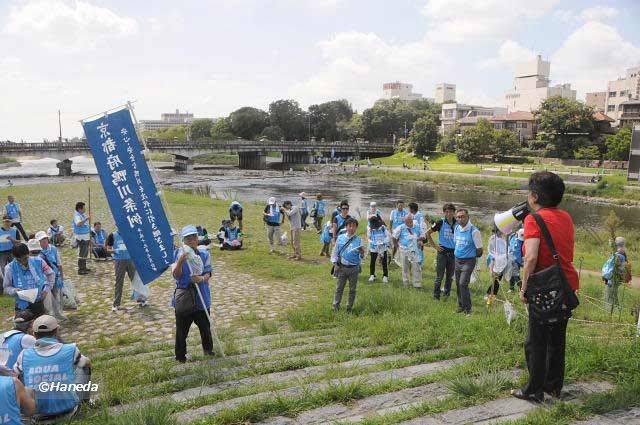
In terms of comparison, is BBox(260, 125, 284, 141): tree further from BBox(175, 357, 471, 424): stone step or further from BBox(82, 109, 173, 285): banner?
BBox(175, 357, 471, 424): stone step

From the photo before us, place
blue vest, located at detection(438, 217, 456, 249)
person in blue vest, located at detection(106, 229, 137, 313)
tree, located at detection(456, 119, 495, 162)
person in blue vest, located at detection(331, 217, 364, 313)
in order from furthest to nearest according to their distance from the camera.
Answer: tree, located at detection(456, 119, 495, 162) → person in blue vest, located at detection(106, 229, 137, 313) → blue vest, located at detection(438, 217, 456, 249) → person in blue vest, located at detection(331, 217, 364, 313)

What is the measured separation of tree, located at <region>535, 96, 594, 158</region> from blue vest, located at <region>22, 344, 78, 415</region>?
68.6 metres

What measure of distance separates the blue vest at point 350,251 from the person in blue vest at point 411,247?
94.3 inches

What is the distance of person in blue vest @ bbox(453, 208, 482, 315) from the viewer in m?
7.71

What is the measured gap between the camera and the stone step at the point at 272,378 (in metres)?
4.65

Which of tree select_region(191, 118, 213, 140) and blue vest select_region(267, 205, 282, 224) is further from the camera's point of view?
tree select_region(191, 118, 213, 140)

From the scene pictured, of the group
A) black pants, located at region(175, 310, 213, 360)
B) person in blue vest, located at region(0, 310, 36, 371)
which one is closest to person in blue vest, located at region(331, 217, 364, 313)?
black pants, located at region(175, 310, 213, 360)

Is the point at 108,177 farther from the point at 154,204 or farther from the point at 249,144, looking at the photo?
the point at 249,144

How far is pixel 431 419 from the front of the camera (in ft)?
12.9

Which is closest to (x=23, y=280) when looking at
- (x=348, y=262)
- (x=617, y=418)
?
(x=348, y=262)

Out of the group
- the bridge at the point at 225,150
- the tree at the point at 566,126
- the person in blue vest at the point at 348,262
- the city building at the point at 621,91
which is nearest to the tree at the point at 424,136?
the bridge at the point at 225,150

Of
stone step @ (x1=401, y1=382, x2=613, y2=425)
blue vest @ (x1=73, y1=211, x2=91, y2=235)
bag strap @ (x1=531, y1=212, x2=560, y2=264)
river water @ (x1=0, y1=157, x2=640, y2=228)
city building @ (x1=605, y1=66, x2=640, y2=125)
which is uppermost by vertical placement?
city building @ (x1=605, y1=66, x2=640, y2=125)

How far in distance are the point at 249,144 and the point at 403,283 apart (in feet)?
218

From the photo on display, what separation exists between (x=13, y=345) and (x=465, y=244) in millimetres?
6437
